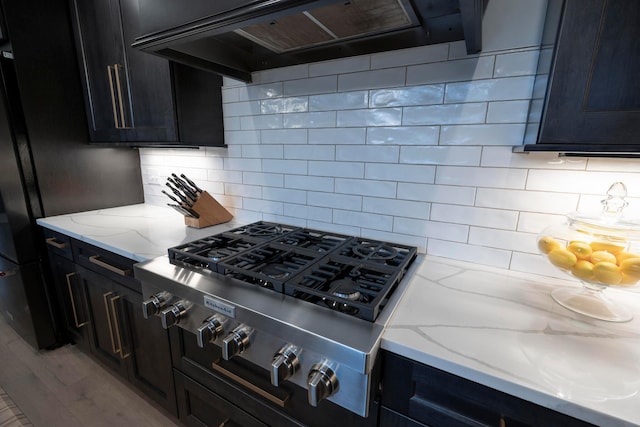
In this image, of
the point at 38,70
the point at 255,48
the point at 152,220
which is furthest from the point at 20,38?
the point at 255,48

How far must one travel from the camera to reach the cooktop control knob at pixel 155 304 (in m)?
0.95

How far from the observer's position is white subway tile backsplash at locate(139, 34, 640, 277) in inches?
36.7

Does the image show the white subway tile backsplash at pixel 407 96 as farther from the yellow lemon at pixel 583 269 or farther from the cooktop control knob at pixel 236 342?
the cooktop control knob at pixel 236 342

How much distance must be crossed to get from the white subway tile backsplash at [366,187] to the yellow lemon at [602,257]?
64cm

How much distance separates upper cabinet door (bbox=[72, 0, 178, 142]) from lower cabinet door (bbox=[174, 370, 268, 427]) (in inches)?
44.1

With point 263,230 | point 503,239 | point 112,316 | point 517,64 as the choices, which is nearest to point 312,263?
point 263,230

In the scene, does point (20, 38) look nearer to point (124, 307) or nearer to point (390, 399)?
point (124, 307)

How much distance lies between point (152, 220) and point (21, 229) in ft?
2.43

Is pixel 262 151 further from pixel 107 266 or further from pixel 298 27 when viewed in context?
pixel 107 266

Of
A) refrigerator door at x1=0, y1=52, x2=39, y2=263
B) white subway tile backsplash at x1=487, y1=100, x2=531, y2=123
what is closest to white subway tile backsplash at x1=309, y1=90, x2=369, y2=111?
white subway tile backsplash at x1=487, y1=100, x2=531, y2=123

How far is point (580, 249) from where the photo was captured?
755 millimetres

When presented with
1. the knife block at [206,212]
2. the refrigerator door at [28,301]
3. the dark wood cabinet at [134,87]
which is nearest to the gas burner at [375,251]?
the knife block at [206,212]

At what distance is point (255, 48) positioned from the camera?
1.23m

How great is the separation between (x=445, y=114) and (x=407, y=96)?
16cm
